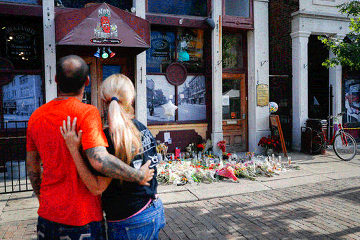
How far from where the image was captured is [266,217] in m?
4.73

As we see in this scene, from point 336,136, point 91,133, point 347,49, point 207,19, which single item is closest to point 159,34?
point 207,19

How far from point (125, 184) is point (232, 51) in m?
8.88

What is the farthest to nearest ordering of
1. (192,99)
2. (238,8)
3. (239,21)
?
(238,8) → (239,21) → (192,99)

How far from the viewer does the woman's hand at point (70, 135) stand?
69.8 inches

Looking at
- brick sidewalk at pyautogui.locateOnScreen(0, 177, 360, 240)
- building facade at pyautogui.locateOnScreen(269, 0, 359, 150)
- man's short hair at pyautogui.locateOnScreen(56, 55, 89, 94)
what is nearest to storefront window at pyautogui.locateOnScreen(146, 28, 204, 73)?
building facade at pyautogui.locateOnScreen(269, 0, 359, 150)

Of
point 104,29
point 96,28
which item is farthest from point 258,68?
point 96,28

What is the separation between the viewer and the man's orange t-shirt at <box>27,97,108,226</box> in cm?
182

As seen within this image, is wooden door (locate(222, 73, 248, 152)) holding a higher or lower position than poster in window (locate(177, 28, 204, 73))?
lower

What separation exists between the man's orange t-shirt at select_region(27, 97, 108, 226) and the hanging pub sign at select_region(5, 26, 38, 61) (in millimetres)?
6799

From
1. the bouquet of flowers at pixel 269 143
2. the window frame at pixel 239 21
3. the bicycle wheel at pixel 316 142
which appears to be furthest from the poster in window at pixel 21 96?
the bicycle wheel at pixel 316 142

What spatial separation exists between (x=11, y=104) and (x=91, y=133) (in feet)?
23.0

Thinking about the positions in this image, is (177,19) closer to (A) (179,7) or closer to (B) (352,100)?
(A) (179,7)

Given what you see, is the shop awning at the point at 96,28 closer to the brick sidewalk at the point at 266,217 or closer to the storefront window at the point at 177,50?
the storefront window at the point at 177,50

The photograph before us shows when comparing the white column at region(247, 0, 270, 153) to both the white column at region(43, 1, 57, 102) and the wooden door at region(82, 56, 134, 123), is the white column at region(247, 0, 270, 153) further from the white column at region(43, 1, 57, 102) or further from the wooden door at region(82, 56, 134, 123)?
the white column at region(43, 1, 57, 102)
